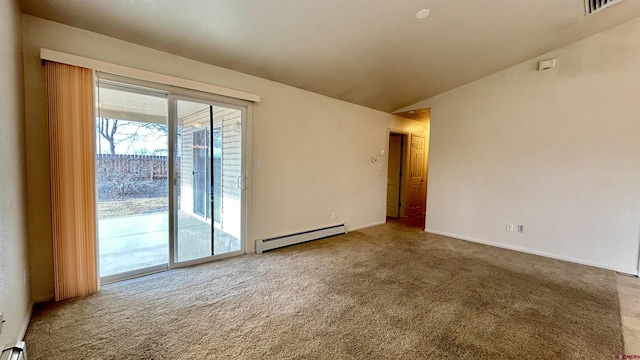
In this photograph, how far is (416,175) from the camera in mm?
6766

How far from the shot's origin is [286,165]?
161 inches

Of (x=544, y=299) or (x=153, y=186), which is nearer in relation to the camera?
(x=544, y=299)

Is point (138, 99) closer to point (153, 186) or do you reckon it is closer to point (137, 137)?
point (137, 137)

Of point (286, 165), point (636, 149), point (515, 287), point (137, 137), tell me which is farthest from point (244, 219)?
point (636, 149)

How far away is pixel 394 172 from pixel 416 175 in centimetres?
64

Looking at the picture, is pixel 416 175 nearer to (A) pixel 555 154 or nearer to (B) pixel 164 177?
(A) pixel 555 154

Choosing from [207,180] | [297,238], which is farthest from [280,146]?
[297,238]

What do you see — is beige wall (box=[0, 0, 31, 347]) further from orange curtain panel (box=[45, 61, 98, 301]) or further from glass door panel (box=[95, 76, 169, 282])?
glass door panel (box=[95, 76, 169, 282])

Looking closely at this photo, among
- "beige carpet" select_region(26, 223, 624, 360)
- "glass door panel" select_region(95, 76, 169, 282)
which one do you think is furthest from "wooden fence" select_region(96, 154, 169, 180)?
"beige carpet" select_region(26, 223, 624, 360)

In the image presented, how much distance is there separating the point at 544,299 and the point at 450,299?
965 mm

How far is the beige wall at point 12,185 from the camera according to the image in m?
1.66

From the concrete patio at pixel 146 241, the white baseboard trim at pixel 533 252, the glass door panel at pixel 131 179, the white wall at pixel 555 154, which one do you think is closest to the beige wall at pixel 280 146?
the glass door panel at pixel 131 179

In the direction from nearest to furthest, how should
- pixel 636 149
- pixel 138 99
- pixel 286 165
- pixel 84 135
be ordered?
pixel 84 135, pixel 138 99, pixel 636 149, pixel 286 165

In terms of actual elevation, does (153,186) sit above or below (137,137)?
below
